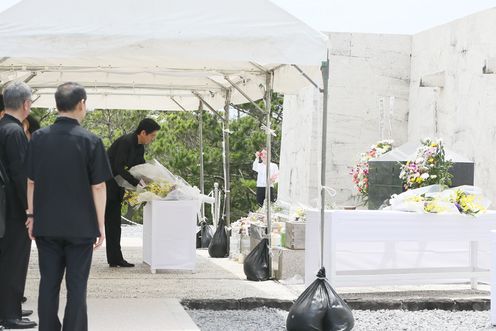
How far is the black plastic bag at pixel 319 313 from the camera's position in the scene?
6242mm

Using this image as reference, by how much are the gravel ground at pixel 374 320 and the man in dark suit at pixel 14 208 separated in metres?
1.37

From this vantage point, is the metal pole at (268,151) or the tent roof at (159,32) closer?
the tent roof at (159,32)

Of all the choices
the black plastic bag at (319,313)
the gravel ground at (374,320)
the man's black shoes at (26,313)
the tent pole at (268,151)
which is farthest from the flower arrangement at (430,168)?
the man's black shoes at (26,313)

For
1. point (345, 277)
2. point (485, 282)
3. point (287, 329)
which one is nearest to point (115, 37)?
point (287, 329)

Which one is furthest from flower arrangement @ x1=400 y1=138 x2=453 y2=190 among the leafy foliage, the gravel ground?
the leafy foliage

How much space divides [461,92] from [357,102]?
2210mm

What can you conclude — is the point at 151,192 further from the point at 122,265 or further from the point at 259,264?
the point at 259,264

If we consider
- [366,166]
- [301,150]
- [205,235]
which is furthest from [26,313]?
[301,150]

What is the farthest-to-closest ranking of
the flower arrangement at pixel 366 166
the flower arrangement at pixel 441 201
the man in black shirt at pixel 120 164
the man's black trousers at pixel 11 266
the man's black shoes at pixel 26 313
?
the flower arrangement at pixel 366 166
the man in black shirt at pixel 120 164
the flower arrangement at pixel 441 201
the man's black shoes at pixel 26 313
the man's black trousers at pixel 11 266

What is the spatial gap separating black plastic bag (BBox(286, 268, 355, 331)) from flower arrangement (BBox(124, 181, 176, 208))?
322cm

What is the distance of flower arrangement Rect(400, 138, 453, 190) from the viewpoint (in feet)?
28.5

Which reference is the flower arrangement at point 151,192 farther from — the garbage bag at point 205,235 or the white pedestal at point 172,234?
the garbage bag at point 205,235

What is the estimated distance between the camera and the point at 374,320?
7176 mm

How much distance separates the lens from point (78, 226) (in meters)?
4.87
